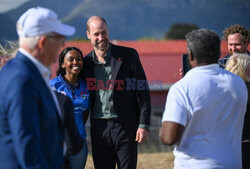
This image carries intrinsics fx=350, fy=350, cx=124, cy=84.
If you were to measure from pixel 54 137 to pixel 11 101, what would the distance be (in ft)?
1.13

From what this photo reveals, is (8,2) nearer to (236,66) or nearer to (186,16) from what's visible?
(236,66)

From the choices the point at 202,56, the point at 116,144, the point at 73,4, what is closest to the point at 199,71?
the point at 202,56

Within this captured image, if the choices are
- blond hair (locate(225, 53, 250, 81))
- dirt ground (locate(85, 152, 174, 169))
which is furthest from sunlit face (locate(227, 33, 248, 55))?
dirt ground (locate(85, 152, 174, 169))

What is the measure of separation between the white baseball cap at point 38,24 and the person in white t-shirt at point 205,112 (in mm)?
806

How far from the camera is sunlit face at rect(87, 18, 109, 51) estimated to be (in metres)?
3.54

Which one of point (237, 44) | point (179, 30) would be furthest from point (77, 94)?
point (179, 30)

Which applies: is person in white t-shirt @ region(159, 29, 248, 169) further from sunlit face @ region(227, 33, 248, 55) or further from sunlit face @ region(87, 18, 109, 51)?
sunlit face @ region(227, 33, 248, 55)

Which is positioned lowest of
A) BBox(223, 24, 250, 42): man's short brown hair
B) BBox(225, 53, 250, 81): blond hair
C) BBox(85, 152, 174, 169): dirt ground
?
BBox(85, 152, 174, 169): dirt ground

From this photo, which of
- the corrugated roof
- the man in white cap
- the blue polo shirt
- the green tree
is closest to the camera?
the man in white cap

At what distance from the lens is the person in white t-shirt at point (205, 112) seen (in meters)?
2.14

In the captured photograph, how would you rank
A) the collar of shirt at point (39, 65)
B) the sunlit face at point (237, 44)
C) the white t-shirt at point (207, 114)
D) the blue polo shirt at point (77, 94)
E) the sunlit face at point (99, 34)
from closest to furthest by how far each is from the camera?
the collar of shirt at point (39, 65)
the white t-shirt at point (207, 114)
the blue polo shirt at point (77, 94)
the sunlit face at point (99, 34)
the sunlit face at point (237, 44)

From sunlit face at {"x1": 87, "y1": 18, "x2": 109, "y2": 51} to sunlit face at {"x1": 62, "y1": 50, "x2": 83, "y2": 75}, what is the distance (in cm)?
22

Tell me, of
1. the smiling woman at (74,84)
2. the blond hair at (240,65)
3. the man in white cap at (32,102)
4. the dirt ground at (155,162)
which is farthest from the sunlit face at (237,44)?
the man in white cap at (32,102)

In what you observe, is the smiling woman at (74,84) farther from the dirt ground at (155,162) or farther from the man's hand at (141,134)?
the dirt ground at (155,162)
